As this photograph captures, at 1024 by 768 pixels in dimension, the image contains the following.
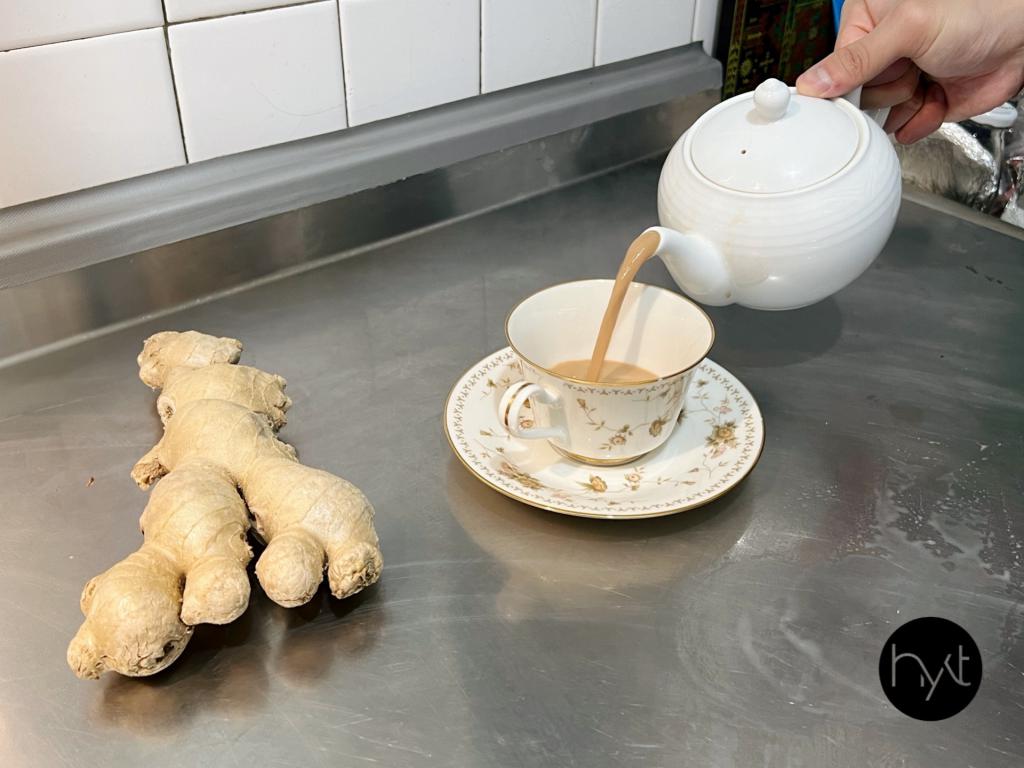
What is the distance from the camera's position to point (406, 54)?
3.05 feet

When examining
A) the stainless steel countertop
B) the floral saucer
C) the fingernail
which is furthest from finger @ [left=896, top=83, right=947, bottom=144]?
the floral saucer

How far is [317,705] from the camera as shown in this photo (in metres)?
0.54

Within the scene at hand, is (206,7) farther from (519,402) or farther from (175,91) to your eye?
(519,402)

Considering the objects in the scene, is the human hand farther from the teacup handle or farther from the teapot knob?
the teacup handle

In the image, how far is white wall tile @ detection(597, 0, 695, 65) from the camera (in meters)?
1.06

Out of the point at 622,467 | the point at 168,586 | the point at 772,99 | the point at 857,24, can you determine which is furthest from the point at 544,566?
the point at 857,24

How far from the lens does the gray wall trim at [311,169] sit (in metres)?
0.80

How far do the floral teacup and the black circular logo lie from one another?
0.20 metres

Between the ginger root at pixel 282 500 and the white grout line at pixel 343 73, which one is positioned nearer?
the ginger root at pixel 282 500

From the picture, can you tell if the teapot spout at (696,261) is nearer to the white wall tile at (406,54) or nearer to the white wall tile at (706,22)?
the white wall tile at (406,54)

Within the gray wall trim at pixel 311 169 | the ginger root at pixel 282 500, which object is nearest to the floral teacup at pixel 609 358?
the ginger root at pixel 282 500

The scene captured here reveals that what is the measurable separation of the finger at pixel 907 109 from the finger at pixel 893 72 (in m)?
0.05

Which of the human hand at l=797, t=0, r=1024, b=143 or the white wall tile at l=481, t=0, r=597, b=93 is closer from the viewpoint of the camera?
the human hand at l=797, t=0, r=1024, b=143

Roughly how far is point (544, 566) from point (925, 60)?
535 millimetres
